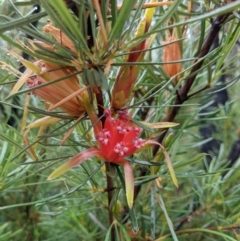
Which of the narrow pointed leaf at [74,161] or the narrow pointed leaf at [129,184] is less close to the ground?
the narrow pointed leaf at [74,161]

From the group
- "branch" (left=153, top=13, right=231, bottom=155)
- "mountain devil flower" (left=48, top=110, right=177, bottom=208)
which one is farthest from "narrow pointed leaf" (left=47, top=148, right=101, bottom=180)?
"branch" (left=153, top=13, right=231, bottom=155)

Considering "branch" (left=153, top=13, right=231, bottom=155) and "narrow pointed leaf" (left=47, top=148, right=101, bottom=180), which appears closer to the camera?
"narrow pointed leaf" (left=47, top=148, right=101, bottom=180)

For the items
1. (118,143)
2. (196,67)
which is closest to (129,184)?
(118,143)

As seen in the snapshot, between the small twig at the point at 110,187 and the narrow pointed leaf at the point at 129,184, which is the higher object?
the narrow pointed leaf at the point at 129,184

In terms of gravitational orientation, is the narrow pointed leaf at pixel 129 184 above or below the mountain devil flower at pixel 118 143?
below

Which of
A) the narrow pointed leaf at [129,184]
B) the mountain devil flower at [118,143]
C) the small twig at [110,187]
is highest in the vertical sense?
the mountain devil flower at [118,143]

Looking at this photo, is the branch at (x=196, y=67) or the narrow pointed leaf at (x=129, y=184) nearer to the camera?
the narrow pointed leaf at (x=129, y=184)

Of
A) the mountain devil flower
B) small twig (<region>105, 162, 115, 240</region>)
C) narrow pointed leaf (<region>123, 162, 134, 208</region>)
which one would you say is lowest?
small twig (<region>105, 162, 115, 240</region>)

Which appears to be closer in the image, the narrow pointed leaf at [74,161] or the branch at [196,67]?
the narrow pointed leaf at [74,161]

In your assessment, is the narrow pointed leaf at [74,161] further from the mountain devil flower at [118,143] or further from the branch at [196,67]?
the branch at [196,67]

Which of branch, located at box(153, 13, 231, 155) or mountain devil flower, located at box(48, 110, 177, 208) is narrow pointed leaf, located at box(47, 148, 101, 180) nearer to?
mountain devil flower, located at box(48, 110, 177, 208)

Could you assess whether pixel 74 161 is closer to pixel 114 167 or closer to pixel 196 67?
pixel 114 167

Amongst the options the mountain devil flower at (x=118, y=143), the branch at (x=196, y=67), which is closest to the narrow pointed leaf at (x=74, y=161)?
the mountain devil flower at (x=118, y=143)

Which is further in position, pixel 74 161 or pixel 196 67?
pixel 196 67
